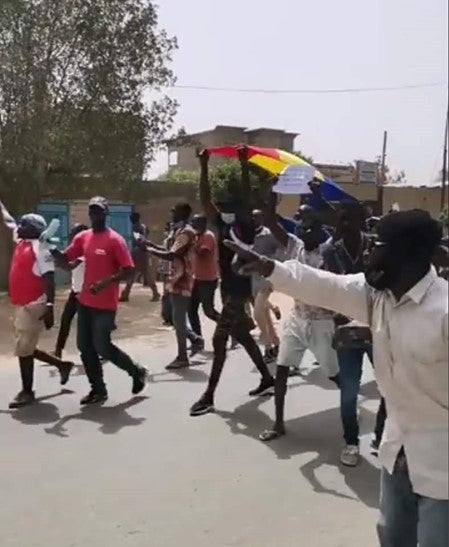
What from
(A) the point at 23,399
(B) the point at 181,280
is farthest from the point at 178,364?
(A) the point at 23,399

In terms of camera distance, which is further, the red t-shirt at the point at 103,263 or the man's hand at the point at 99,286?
the red t-shirt at the point at 103,263

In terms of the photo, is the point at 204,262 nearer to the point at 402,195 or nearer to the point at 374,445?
the point at 374,445

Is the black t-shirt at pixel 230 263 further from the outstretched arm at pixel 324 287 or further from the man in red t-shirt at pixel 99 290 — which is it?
the outstretched arm at pixel 324 287

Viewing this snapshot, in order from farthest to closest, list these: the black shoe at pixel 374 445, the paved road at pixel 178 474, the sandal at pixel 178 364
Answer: the sandal at pixel 178 364 → the black shoe at pixel 374 445 → the paved road at pixel 178 474

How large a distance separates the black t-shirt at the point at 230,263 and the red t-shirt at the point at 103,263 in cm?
71

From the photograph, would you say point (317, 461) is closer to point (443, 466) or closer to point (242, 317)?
point (242, 317)

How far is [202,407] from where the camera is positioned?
5.69 metres

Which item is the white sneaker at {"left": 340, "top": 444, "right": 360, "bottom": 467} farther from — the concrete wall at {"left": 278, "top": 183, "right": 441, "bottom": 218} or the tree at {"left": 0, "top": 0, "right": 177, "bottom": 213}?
the concrete wall at {"left": 278, "top": 183, "right": 441, "bottom": 218}

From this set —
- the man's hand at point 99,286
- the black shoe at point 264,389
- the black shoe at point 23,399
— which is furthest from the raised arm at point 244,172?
the black shoe at point 23,399

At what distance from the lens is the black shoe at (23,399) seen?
5.86 metres

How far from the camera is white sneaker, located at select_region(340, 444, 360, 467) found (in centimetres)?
450

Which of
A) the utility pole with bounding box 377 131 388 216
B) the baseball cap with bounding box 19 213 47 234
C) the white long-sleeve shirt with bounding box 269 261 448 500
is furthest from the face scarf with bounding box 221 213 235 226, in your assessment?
the utility pole with bounding box 377 131 388 216

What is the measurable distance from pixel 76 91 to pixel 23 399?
8508mm

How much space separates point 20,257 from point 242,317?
1.76 m
